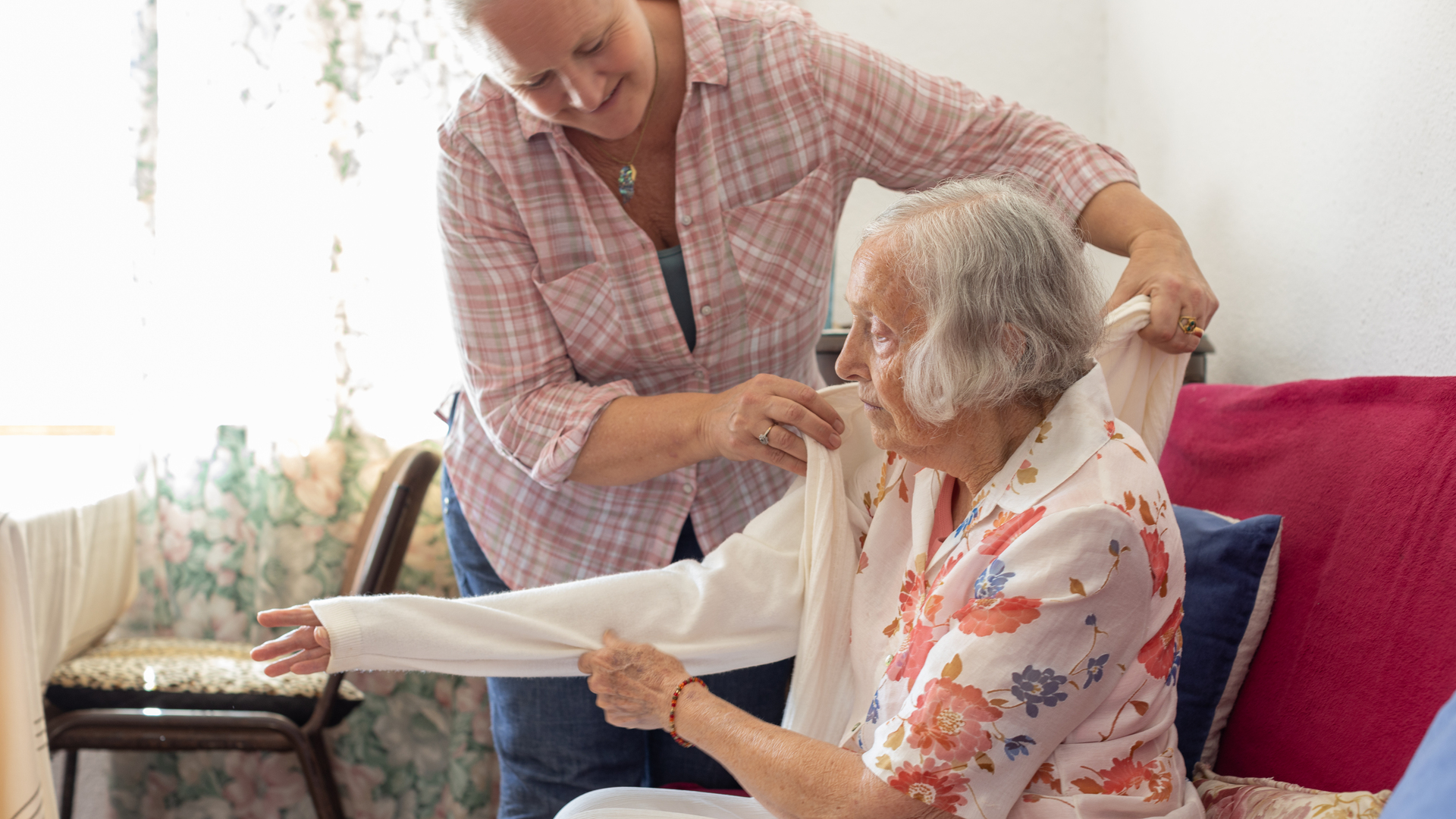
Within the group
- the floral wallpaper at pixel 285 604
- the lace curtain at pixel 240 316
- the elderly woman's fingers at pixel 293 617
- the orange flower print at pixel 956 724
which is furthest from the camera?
the floral wallpaper at pixel 285 604

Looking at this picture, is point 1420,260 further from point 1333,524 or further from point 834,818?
point 834,818

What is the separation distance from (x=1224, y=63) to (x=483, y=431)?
58.3 inches

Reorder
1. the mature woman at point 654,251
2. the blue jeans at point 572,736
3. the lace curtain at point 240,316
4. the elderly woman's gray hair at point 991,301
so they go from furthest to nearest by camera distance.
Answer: the lace curtain at point 240,316, the blue jeans at point 572,736, the mature woman at point 654,251, the elderly woman's gray hair at point 991,301

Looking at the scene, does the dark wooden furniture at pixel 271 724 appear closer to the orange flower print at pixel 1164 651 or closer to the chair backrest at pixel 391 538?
the chair backrest at pixel 391 538

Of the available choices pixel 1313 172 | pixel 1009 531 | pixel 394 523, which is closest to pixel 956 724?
pixel 1009 531

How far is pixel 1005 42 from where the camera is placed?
2.44 m

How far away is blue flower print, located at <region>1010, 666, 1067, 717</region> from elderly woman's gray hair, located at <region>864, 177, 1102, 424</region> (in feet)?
0.91

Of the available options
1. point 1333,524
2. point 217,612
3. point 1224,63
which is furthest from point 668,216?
point 217,612

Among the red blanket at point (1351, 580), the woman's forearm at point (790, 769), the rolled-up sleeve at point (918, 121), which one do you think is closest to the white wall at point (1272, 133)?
the red blanket at point (1351, 580)

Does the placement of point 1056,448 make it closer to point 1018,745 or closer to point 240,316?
point 1018,745

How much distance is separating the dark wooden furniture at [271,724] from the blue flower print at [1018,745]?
163 cm

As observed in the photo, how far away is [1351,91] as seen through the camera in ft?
4.62

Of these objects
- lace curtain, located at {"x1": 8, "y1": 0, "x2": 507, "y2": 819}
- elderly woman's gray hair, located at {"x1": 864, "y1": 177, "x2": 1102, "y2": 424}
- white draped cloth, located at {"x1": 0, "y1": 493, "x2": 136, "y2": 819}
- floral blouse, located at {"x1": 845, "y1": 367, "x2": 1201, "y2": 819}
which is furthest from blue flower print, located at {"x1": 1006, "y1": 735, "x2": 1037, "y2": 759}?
lace curtain, located at {"x1": 8, "y1": 0, "x2": 507, "y2": 819}

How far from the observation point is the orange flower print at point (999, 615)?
0.93m
